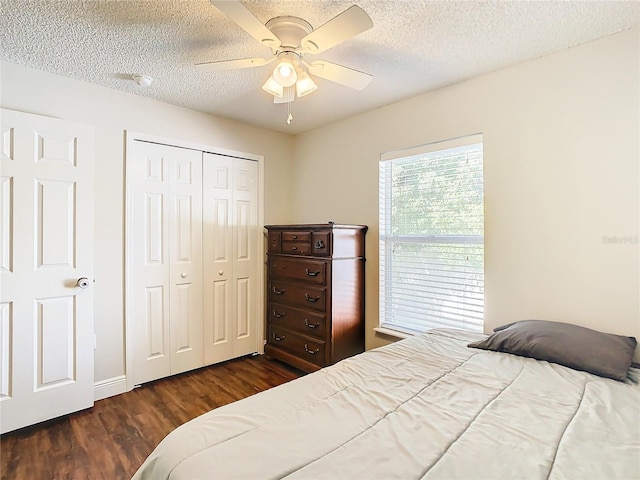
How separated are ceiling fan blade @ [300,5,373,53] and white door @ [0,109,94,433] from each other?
1.84 m

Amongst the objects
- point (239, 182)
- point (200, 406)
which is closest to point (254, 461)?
point (200, 406)

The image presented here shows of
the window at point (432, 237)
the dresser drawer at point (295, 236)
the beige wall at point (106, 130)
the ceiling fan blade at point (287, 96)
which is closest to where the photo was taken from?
the ceiling fan blade at point (287, 96)

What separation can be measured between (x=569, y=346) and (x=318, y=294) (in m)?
1.71

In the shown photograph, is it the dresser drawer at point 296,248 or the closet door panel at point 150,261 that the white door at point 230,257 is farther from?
the dresser drawer at point 296,248

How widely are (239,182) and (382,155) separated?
146cm

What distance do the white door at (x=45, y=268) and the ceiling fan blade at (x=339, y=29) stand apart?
6.03 feet

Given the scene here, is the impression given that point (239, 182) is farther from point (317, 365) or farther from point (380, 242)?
point (317, 365)

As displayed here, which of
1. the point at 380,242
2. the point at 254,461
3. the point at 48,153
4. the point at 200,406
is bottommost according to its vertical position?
the point at 200,406

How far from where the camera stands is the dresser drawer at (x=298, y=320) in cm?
279

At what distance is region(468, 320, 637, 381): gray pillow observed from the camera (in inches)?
59.2

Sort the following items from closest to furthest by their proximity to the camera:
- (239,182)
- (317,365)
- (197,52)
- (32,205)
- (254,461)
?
(254,461)
(197,52)
(32,205)
(317,365)
(239,182)

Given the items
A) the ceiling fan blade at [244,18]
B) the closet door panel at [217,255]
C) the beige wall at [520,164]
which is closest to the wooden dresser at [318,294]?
the beige wall at [520,164]

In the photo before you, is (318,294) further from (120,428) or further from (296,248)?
(120,428)

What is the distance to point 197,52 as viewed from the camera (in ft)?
6.66
